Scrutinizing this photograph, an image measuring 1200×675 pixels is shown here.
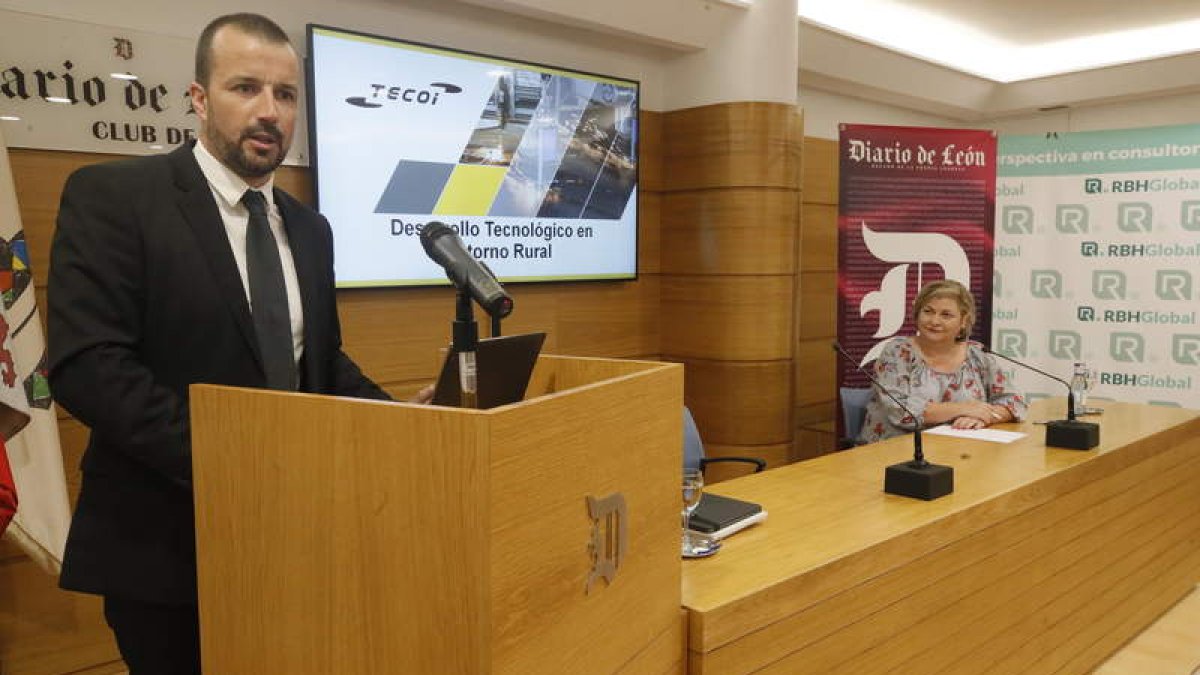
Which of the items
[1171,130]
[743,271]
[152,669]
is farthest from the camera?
[1171,130]

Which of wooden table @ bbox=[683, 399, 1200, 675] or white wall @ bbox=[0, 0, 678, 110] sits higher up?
white wall @ bbox=[0, 0, 678, 110]

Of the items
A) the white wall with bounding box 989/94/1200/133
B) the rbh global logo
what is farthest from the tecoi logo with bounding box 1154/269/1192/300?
the rbh global logo

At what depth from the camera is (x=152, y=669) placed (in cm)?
133

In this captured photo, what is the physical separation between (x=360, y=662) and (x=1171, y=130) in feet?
18.5

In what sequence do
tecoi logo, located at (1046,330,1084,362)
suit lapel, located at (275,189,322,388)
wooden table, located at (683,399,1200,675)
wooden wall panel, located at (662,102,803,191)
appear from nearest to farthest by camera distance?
suit lapel, located at (275,189,322,388) < wooden table, located at (683,399,1200,675) < wooden wall panel, located at (662,102,803,191) < tecoi logo, located at (1046,330,1084,362)

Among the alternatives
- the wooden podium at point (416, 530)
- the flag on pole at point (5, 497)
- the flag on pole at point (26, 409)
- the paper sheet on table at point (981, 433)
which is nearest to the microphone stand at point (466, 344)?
the wooden podium at point (416, 530)

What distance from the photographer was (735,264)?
419cm

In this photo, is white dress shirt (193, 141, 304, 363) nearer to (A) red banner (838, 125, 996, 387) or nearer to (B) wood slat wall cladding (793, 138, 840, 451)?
(A) red banner (838, 125, 996, 387)

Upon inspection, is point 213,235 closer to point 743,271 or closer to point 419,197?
point 419,197

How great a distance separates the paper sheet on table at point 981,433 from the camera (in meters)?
2.99

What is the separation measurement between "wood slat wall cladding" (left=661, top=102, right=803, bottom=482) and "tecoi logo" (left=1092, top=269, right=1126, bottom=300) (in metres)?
2.29

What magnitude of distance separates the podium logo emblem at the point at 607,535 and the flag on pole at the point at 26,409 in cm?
192

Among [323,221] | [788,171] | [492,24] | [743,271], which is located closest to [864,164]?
[788,171]

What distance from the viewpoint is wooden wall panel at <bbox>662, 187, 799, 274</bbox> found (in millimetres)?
4156
